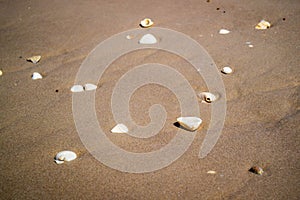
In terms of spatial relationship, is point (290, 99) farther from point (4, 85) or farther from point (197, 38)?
point (4, 85)

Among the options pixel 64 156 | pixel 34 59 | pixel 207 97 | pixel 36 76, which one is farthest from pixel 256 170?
pixel 34 59

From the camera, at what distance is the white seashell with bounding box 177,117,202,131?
1601mm

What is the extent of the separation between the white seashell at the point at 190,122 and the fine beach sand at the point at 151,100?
4 centimetres

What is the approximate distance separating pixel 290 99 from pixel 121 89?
37.2 inches

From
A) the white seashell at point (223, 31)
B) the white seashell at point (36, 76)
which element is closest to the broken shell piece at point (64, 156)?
the white seashell at point (36, 76)

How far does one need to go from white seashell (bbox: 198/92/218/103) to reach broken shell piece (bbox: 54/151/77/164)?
2.51ft

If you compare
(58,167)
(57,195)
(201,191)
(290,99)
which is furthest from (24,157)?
(290,99)

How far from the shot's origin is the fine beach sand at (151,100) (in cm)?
135

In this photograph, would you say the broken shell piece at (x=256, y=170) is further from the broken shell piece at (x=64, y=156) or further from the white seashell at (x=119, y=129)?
→ the broken shell piece at (x=64, y=156)

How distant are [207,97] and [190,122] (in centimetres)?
24

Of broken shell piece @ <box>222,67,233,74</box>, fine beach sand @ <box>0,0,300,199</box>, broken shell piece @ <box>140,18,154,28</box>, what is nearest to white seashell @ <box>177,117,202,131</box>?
fine beach sand @ <box>0,0,300,199</box>

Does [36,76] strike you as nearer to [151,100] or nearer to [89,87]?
[89,87]

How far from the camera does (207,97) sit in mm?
1780

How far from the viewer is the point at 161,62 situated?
209cm
